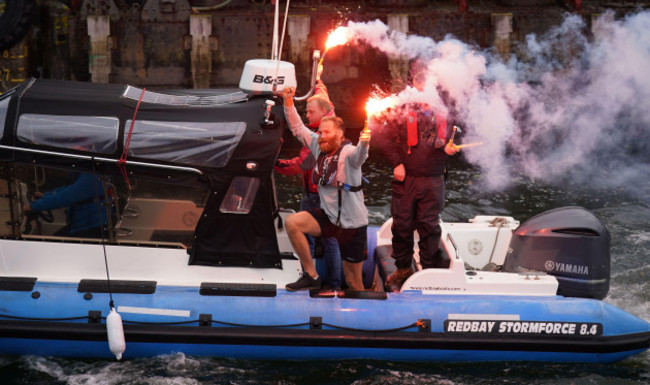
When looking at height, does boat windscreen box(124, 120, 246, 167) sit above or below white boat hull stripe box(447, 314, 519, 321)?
above

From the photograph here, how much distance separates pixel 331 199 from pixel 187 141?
1.23 m

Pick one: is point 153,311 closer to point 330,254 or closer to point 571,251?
point 330,254

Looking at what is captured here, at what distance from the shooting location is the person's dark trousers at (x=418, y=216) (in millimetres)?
7184

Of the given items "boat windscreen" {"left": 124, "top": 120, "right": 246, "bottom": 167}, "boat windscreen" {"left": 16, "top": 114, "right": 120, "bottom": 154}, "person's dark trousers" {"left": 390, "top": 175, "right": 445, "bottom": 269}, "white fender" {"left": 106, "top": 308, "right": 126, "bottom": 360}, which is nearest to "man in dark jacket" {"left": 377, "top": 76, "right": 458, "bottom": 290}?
"person's dark trousers" {"left": 390, "top": 175, "right": 445, "bottom": 269}

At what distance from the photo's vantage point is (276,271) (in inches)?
280

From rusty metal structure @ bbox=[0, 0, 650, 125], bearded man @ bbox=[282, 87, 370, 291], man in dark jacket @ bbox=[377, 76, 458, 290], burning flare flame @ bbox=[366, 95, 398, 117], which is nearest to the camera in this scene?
burning flare flame @ bbox=[366, 95, 398, 117]

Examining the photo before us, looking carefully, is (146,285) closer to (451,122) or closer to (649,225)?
(451,122)

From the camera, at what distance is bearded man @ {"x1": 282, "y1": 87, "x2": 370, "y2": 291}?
6.60 metres

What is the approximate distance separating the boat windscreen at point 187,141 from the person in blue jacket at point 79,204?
449 mm

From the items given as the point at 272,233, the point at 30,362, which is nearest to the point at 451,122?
the point at 272,233

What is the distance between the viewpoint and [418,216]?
7254 mm

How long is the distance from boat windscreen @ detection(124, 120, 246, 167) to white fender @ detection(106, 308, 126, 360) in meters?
1.27

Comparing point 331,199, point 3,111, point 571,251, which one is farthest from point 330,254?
point 3,111

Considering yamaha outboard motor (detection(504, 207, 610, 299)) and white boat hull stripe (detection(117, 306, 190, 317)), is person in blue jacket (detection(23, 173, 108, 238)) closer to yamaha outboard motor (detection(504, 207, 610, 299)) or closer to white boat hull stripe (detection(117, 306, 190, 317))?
white boat hull stripe (detection(117, 306, 190, 317))
